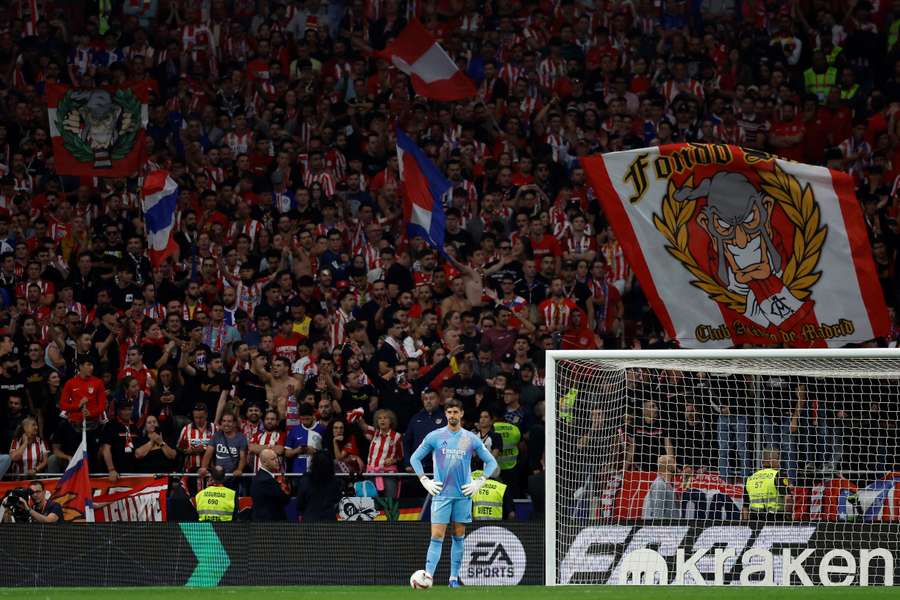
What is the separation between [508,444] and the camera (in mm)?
17969

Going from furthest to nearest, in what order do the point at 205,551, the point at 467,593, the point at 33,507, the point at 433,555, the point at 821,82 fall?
→ the point at 821,82 → the point at 33,507 → the point at 205,551 → the point at 433,555 → the point at 467,593

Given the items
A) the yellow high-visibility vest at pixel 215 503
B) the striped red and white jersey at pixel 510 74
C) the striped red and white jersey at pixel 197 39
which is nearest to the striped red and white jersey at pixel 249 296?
the yellow high-visibility vest at pixel 215 503

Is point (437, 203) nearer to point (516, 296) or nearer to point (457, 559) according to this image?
point (516, 296)

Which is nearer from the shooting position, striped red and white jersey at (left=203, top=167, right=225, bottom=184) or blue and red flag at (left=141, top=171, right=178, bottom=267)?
blue and red flag at (left=141, top=171, right=178, bottom=267)

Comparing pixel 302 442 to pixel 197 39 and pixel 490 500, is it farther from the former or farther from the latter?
pixel 197 39

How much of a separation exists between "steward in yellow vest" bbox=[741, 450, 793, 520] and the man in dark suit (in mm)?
5604

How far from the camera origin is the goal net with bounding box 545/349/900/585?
15984 mm

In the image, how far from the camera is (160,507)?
1864 centimetres

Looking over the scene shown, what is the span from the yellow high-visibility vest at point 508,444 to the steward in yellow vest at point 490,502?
0.26 meters

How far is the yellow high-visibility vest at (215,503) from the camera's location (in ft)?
59.5

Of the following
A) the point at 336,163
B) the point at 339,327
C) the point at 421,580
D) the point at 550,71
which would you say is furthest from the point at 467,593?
the point at 550,71

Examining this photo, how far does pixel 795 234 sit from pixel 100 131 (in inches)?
463

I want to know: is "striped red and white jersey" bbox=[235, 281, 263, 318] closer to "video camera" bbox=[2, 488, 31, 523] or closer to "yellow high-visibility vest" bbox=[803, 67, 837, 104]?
"video camera" bbox=[2, 488, 31, 523]

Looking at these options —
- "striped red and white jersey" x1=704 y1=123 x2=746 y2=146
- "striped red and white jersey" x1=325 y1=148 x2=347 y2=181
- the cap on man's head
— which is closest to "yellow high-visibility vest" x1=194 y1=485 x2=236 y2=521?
the cap on man's head
